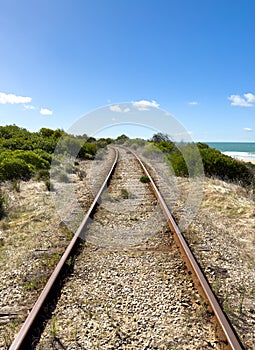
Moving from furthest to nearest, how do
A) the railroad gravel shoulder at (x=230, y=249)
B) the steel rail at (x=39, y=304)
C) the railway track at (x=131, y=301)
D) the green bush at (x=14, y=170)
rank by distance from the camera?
1. the green bush at (x=14, y=170)
2. the railroad gravel shoulder at (x=230, y=249)
3. the railway track at (x=131, y=301)
4. the steel rail at (x=39, y=304)

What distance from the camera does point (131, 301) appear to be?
3.41 metres

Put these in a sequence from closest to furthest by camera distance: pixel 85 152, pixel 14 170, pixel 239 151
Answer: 1. pixel 14 170
2. pixel 85 152
3. pixel 239 151

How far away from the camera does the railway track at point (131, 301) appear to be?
2.80 metres

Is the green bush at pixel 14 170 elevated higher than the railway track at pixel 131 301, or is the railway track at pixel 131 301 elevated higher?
the green bush at pixel 14 170

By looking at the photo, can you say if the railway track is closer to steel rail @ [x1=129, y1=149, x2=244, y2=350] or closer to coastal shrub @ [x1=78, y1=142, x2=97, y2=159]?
steel rail @ [x1=129, y1=149, x2=244, y2=350]

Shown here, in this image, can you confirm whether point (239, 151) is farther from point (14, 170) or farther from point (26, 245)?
point (26, 245)

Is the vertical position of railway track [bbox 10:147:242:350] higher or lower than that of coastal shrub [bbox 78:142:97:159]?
lower

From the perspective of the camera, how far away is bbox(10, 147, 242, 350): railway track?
2.80m

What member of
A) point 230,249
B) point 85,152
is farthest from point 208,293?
point 85,152

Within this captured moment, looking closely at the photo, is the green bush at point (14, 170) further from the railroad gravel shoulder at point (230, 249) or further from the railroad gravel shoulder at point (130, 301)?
the railroad gravel shoulder at point (130, 301)

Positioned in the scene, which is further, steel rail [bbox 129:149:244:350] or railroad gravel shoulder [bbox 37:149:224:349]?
railroad gravel shoulder [bbox 37:149:224:349]

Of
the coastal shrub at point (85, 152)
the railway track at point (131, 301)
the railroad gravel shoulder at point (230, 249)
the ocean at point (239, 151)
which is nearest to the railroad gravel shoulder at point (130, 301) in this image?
the railway track at point (131, 301)

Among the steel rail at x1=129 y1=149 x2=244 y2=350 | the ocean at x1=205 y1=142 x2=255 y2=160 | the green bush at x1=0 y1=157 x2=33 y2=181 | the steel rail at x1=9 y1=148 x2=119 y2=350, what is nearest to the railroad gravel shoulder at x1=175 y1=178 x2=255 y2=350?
the steel rail at x1=129 y1=149 x2=244 y2=350

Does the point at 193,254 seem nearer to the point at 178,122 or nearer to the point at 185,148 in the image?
the point at 178,122
